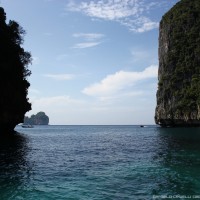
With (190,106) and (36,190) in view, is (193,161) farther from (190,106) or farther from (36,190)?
(190,106)

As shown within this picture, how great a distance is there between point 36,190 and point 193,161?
55.7 ft

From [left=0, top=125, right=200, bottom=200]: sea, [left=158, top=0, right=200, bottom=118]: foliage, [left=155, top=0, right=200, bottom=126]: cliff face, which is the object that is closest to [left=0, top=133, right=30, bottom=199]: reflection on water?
[left=0, top=125, right=200, bottom=200]: sea

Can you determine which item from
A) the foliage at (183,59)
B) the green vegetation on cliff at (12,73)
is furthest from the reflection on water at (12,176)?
the foliage at (183,59)

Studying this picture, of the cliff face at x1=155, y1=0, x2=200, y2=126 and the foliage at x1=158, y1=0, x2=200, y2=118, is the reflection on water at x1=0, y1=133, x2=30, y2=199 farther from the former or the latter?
the foliage at x1=158, y1=0, x2=200, y2=118

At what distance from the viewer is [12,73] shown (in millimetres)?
66312

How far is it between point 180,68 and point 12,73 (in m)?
94.9

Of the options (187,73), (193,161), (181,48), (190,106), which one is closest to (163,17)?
(181,48)

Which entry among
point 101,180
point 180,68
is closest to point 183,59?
point 180,68

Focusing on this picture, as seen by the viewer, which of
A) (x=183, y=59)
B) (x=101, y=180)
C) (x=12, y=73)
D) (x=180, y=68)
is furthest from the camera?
(x=183, y=59)

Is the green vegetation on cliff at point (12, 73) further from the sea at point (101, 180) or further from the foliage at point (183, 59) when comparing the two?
the foliage at point (183, 59)

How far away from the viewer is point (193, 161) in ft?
94.7

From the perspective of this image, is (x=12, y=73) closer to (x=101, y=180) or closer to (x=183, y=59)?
(x=101, y=180)

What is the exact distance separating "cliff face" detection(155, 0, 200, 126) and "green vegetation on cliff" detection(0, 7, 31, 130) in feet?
242

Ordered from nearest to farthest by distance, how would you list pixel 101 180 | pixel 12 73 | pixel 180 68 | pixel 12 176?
pixel 101 180 → pixel 12 176 → pixel 12 73 → pixel 180 68
